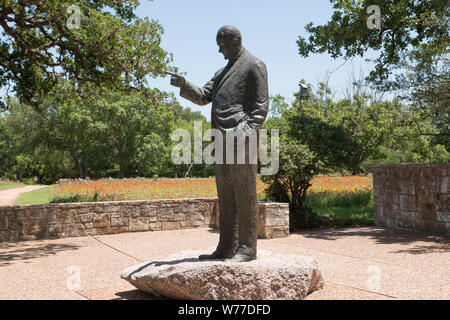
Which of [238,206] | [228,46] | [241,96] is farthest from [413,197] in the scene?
[228,46]

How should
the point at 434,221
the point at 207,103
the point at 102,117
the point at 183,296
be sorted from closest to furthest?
1. the point at 183,296
2. the point at 207,103
3. the point at 434,221
4. the point at 102,117

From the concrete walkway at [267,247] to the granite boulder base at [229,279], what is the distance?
301mm

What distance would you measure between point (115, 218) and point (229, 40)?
626cm

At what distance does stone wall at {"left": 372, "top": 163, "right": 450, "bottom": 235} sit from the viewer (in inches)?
355

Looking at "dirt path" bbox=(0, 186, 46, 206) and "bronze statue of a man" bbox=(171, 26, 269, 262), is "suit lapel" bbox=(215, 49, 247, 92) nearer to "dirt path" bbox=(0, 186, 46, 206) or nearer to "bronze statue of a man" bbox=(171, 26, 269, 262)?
"bronze statue of a man" bbox=(171, 26, 269, 262)

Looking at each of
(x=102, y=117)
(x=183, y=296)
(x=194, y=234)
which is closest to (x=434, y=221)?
(x=194, y=234)

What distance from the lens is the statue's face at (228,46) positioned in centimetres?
448

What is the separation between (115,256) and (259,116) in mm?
3969

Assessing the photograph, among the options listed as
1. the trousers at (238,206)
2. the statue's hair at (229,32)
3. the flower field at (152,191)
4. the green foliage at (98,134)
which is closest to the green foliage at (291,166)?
the flower field at (152,191)

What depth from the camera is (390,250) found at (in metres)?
7.49

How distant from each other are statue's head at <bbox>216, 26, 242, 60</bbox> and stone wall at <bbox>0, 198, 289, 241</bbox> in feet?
16.5

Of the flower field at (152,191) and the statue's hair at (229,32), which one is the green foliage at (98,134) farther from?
the statue's hair at (229,32)

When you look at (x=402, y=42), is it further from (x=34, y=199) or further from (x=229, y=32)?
(x=34, y=199)

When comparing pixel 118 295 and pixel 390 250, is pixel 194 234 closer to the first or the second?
pixel 390 250
